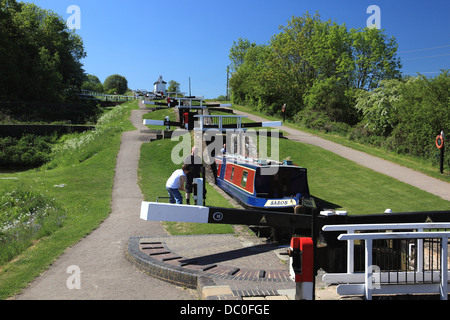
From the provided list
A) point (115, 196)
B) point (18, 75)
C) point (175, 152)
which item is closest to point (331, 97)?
point (175, 152)

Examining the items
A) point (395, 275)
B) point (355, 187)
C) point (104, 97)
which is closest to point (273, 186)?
point (395, 275)

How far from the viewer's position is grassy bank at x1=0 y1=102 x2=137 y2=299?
6.73m

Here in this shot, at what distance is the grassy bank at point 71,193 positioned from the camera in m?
6.73

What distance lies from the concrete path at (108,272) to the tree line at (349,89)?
15.7 m

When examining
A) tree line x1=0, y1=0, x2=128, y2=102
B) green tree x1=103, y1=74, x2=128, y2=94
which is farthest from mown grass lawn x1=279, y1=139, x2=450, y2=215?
green tree x1=103, y1=74, x2=128, y2=94

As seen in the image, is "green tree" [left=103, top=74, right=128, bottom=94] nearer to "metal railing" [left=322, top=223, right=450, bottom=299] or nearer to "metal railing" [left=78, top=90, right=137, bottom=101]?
"metal railing" [left=78, top=90, right=137, bottom=101]

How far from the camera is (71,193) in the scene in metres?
13.1

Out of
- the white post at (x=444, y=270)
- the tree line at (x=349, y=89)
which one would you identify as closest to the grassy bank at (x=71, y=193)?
the white post at (x=444, y=270)

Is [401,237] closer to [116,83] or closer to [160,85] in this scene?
[160,85]

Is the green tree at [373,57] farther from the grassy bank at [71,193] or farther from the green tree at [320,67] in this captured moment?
the grassy bank at [71,193]

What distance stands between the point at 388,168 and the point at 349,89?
17.3 meters

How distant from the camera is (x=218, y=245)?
26.0ft
